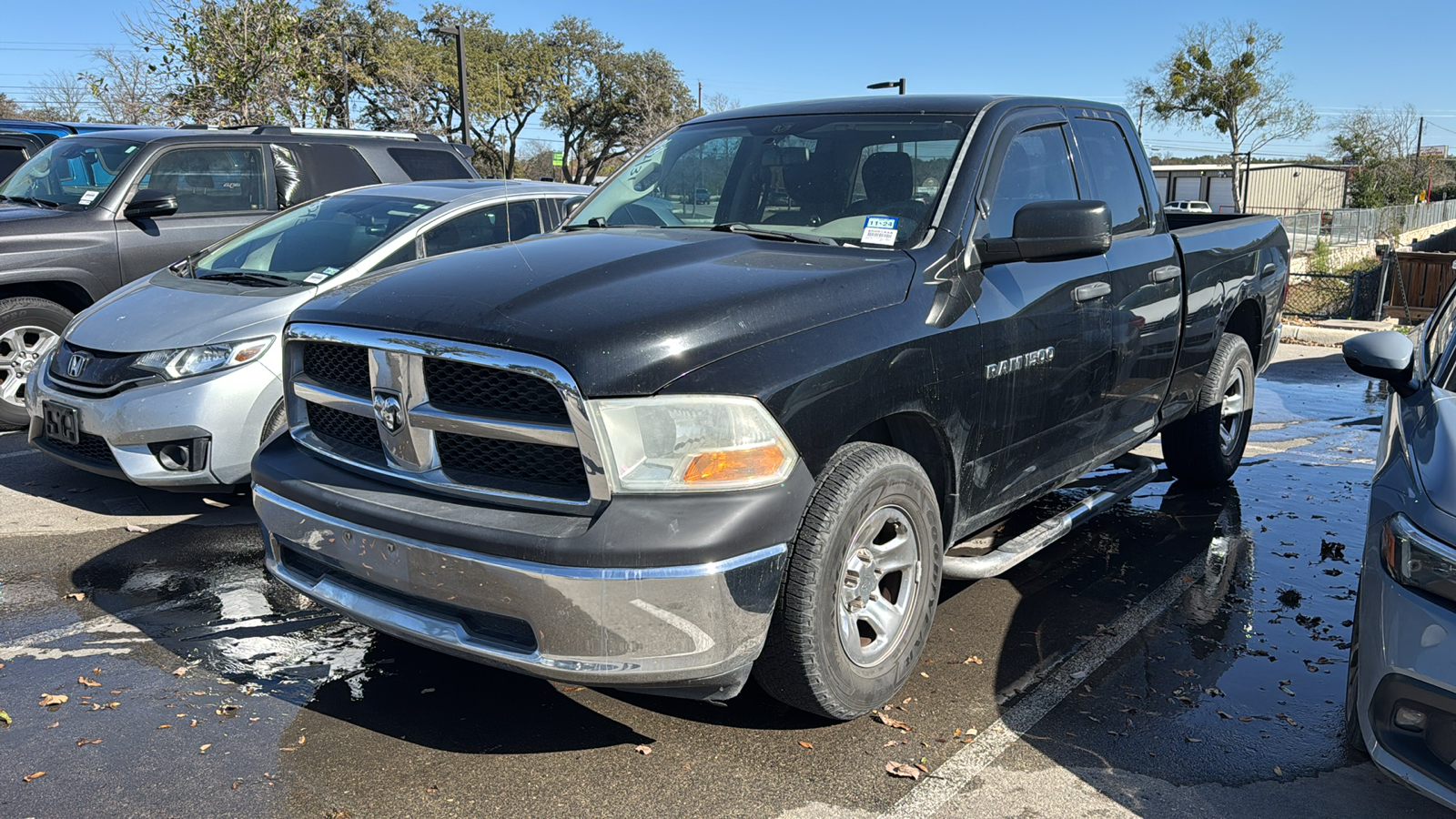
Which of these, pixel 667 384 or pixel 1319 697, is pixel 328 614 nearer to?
pixel 667 384

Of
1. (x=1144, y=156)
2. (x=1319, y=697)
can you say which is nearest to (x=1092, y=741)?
(x=1319, y=697)

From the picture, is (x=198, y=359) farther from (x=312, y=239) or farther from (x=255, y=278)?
(x=312, y=239)

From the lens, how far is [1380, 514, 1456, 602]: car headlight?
266 centimetres

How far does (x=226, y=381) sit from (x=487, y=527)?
116 inches

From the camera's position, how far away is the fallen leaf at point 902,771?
3.15 meters

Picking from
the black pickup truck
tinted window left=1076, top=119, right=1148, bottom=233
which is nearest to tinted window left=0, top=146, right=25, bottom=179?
the black pickup truck

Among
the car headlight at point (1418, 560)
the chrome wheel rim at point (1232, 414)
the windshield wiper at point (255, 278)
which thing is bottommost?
the chrome wheel rim at point (1232, 414)

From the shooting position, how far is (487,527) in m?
2.82

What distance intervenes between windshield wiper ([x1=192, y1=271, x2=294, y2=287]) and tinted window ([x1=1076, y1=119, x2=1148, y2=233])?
13.2ft

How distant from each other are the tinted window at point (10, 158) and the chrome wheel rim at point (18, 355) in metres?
4.99

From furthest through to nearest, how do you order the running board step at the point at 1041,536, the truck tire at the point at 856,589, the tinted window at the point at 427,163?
1. the tinted window at the point at 427,163
2. the running board step at the point at 1041,536
3. the truck tire at the point at 856,589

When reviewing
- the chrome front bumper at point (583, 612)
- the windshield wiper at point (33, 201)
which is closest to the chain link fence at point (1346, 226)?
the windshield wiper at point (33, 201)

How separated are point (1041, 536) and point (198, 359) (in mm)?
3966

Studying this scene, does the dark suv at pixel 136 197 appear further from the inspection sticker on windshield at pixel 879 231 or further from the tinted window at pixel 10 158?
the inspection sticker on windshield at pixel 879 231
